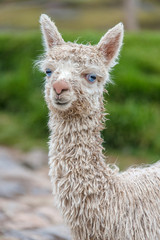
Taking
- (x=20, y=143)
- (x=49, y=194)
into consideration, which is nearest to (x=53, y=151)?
(x=49, y=194)

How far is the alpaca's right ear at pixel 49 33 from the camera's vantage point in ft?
14.9

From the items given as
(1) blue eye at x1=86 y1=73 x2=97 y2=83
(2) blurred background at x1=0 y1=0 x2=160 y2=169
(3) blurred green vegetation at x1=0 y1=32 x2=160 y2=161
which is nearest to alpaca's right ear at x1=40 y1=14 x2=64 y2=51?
(1) blue eye at x1=86 y1=73 x2=97 y2=83

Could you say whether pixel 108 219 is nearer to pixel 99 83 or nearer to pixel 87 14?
pixel 99 83

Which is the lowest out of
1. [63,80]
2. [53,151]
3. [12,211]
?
[53,151]

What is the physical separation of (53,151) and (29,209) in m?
3.15

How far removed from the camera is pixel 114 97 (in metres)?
11.1

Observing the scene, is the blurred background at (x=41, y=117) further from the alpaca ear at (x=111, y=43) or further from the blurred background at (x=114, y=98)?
the alpaca ear at (x=111, y=43)

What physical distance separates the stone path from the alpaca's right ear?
91.1 inches

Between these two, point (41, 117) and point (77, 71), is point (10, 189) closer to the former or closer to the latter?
point (41, 117)

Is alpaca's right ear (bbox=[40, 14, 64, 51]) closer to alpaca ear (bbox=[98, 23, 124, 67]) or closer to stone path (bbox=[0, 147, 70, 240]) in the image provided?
alpaca ear (bbox=[98, 23, 124, 67])

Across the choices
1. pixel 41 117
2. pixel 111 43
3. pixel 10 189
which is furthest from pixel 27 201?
pixel 111 43

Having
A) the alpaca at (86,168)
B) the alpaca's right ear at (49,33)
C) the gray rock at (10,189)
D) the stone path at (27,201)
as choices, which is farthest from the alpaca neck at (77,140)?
the gray rock at (10,189)

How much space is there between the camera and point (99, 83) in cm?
433

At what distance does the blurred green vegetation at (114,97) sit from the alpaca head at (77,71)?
4.96 m
